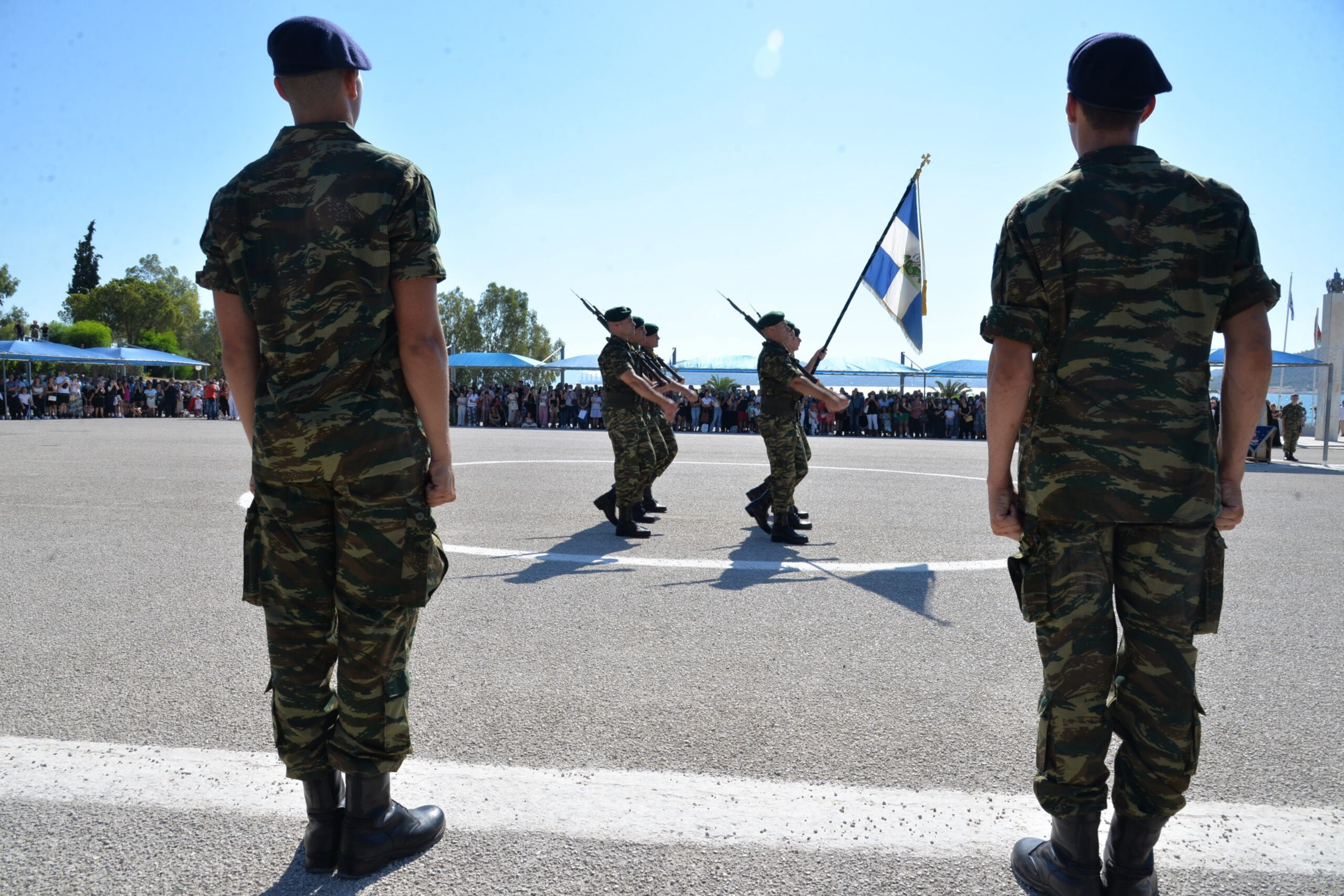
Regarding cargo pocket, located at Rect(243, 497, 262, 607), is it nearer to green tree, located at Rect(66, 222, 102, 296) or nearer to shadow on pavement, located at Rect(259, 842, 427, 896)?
shadow on pavement, located at Rect(259, 842, 427, 896)

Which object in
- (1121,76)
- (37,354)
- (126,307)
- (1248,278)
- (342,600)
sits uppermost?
(126,307)

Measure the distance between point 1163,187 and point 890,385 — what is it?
32.6m

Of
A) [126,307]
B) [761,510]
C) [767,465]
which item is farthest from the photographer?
[126,307]

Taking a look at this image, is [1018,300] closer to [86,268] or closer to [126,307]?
[126,307]

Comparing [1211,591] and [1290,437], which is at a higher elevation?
[1290,437]

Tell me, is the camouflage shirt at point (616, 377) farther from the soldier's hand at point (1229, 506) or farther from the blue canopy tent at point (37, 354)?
the blue canopy tent at point (37, 354)

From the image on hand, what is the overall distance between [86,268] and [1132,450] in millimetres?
109439

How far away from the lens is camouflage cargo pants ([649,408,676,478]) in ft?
28.8

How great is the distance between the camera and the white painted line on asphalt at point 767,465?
13406mm

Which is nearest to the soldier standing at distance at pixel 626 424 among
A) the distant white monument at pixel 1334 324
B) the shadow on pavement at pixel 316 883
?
the shadow on pavement at pixel 316 883

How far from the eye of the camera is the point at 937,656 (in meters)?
4.19

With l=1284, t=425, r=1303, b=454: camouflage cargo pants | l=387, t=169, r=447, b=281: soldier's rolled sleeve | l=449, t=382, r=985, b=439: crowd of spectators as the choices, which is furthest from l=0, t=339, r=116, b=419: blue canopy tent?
l=1284, t=425, r=1303, b=454: camouflage cargo pants

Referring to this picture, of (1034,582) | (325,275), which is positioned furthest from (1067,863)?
(325,275)

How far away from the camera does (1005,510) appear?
8.08 feet
